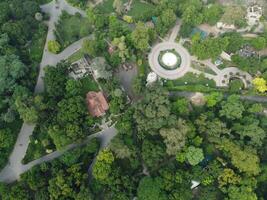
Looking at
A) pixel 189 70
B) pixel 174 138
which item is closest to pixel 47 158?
pixel 174 138

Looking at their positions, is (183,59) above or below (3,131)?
above

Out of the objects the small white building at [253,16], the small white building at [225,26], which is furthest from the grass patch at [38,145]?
the small white building at [253,16]

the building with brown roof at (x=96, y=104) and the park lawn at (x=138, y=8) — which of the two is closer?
the building with brown roof at (x=96, y=104)

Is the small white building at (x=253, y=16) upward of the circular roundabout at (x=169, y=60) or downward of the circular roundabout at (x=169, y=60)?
upward

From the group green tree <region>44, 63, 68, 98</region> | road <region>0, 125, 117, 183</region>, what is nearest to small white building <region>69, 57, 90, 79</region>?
green tree <region>44, 63, 68, 98</region>

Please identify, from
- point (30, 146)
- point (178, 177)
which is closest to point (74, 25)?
point (30, 146)

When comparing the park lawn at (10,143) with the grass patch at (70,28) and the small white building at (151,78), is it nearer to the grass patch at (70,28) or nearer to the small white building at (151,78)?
the grass patch at (70,28)

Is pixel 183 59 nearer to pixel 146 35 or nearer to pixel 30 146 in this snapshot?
pixel 146 35

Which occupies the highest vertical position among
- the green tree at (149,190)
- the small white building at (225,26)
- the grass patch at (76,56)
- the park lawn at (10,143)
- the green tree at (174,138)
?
the small white building at (225,26)
